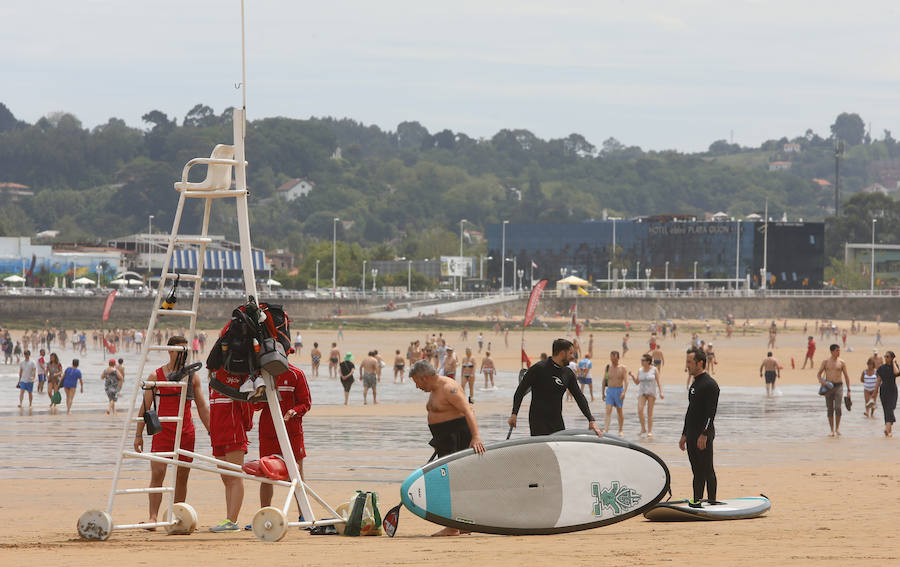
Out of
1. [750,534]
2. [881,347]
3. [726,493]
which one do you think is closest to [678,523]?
[750,534]

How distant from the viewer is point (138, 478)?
1188 cm

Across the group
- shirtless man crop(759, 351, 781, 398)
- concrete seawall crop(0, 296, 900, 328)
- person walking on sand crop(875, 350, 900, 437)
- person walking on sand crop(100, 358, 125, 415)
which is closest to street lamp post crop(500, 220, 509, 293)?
concrete seawall crop(0, 296, 900, 328)

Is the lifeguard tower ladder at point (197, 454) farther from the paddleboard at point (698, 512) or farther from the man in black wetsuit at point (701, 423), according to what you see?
the man in black wetsuit at point (701, 423)

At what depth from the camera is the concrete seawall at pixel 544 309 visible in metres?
81.2

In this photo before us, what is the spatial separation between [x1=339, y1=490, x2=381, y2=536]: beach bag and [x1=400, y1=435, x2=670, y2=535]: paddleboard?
0.24m

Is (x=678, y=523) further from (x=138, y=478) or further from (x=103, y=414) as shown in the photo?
(x=103, y=414)

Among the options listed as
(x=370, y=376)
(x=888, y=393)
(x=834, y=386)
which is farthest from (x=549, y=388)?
(x=370, y=376)

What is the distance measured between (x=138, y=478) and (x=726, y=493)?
6.05 m

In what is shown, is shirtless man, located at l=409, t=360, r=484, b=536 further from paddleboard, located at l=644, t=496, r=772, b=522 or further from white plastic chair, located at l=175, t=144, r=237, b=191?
white plastic chair, located at l=175, t=144, r=237, b=191

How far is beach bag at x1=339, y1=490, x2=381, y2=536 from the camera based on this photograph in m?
7.59

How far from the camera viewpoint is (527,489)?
7707 millimetres

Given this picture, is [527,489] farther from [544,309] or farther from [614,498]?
[544,309]

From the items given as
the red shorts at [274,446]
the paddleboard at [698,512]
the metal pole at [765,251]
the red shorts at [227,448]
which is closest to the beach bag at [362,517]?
the red shorts at [274,446]

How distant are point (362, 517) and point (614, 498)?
5.84 ft
